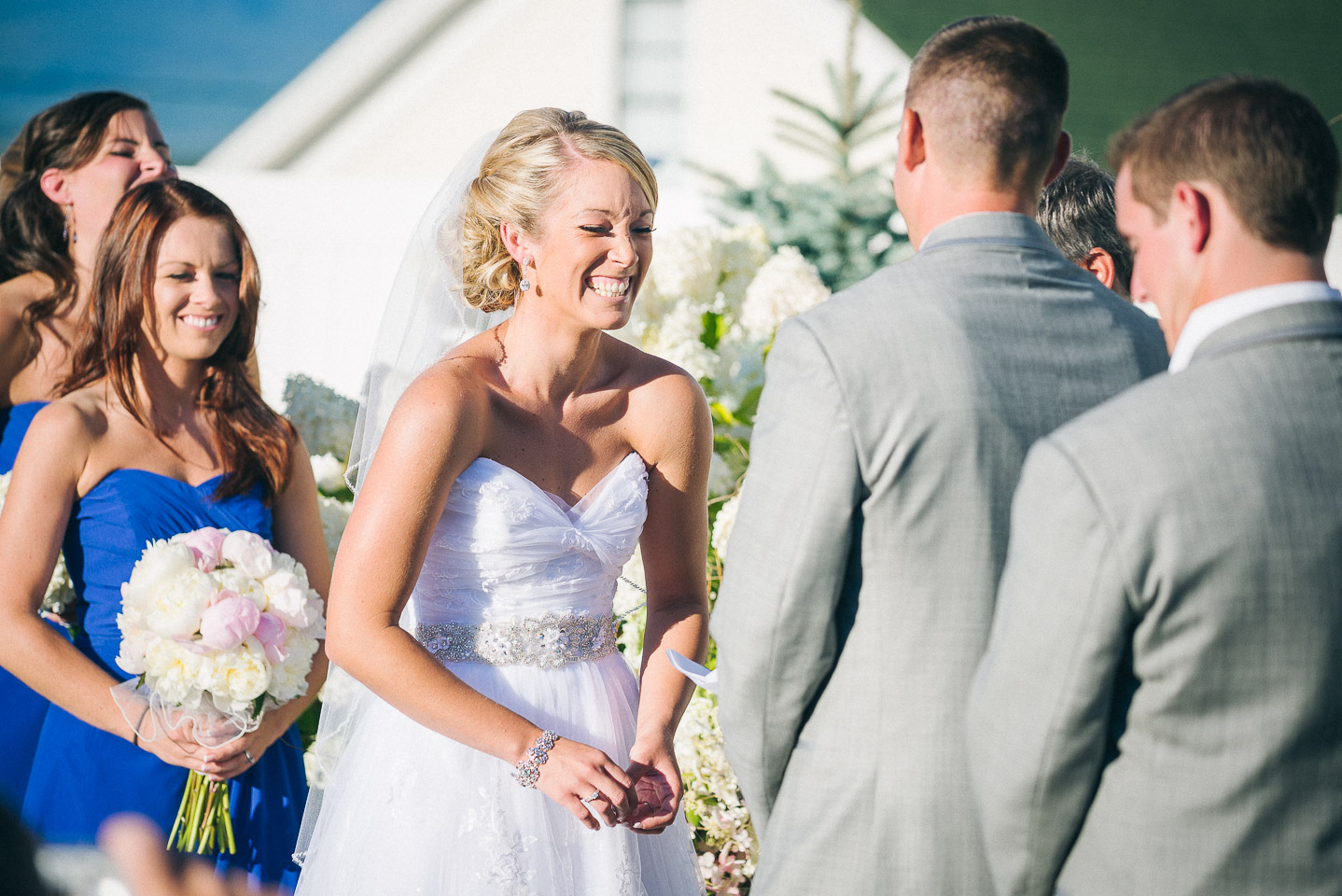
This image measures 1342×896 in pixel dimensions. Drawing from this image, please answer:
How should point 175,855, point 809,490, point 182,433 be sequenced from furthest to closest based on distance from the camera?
1. point 182,433
2. point 809,490
3. point 175,855

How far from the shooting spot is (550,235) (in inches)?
105

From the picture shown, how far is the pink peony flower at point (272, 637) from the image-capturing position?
2.91 meters

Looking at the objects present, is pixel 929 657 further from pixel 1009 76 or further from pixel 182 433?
pixel 182 433

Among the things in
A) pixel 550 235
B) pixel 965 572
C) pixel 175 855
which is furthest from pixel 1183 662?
pixel 550 235

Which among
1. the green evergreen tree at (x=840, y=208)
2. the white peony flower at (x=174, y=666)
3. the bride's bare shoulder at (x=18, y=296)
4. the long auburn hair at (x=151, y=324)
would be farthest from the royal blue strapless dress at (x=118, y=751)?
the green evergreen tree at (x=840, y=208)

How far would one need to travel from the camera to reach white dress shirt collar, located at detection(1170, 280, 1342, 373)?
160 cm

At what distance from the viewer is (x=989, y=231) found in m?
1.98

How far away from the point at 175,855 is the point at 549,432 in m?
1.87

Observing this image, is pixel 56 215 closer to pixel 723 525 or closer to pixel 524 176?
pixel 524 176

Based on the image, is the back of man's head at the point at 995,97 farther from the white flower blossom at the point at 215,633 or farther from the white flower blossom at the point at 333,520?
the white flower blossom at the point at 333,520

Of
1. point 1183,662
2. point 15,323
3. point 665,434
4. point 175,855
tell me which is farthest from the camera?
point 15,323

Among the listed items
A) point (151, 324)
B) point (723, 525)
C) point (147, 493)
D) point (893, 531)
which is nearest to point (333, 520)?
point (147, 493)

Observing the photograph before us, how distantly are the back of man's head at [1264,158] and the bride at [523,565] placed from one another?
1.31 metres

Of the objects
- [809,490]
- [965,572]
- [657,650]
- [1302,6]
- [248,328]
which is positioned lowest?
[657,650]
